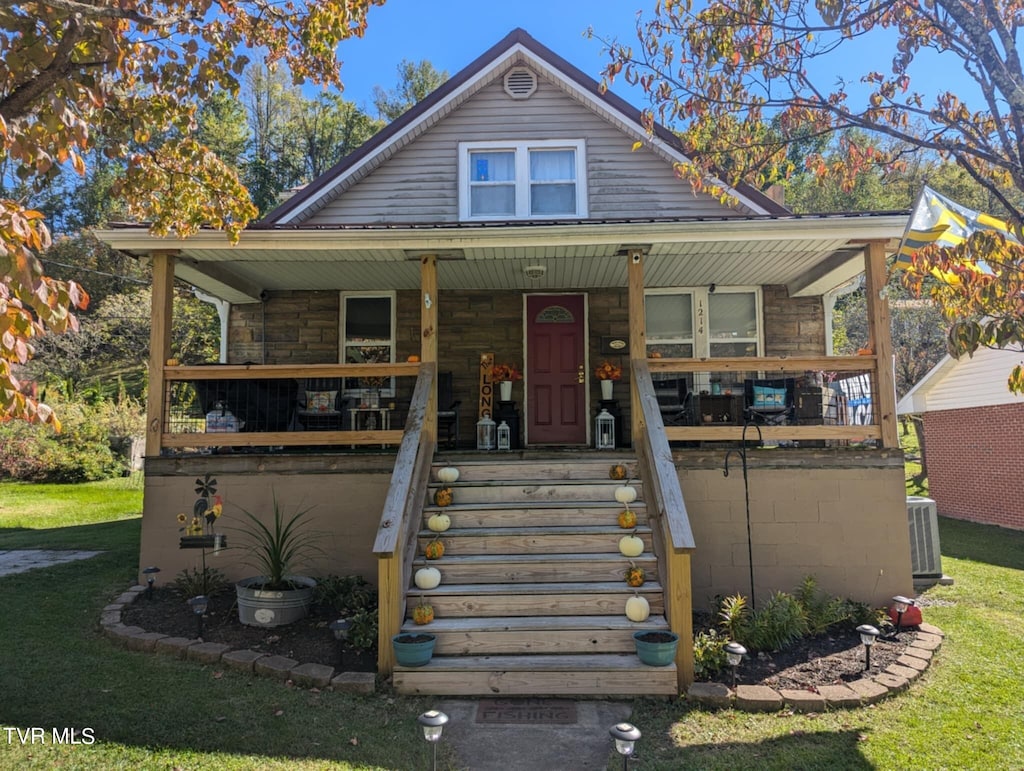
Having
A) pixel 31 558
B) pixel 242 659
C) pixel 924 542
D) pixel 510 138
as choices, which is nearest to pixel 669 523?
pixel 242 659

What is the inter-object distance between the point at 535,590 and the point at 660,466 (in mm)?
1480

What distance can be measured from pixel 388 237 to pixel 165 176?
212cm

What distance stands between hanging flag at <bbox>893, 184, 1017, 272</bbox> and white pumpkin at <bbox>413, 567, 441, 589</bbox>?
511cm

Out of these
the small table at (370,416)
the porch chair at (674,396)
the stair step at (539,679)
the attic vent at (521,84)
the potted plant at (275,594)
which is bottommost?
the stair step at (539,679)

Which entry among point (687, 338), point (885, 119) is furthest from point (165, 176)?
point (687, 338)

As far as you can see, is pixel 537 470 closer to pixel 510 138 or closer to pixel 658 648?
pixel 658 648

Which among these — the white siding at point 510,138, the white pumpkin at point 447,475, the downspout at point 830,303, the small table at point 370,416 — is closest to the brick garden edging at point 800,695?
the white pumpkin at point 447,475

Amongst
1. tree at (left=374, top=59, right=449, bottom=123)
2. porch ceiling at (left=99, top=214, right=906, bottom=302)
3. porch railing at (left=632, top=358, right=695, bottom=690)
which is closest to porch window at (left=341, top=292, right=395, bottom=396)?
porch ceiling at (left=99, top=214, right=906, bottom=302)

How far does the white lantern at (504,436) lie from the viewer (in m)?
8.91

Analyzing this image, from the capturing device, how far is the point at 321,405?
8656 mm

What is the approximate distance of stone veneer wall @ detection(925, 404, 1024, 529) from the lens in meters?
14.1

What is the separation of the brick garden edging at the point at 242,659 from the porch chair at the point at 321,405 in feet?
10.8

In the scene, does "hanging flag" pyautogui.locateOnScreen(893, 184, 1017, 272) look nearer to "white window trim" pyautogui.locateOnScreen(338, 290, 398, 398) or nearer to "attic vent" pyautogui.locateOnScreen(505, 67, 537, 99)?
"attic vent" pyautogui.locateOnScreen(505, 67, 537, 99)

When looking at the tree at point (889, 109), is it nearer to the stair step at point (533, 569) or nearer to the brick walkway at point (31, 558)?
the stair step at point (533, 569)
